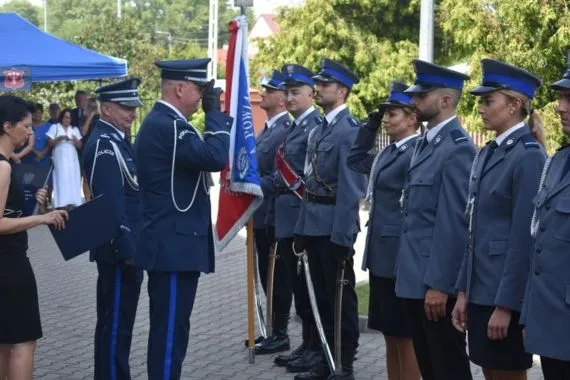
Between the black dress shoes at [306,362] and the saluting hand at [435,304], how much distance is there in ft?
9.26

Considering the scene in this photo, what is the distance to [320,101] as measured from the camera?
8.56 m

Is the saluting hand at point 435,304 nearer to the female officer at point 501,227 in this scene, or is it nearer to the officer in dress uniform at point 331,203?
the female officer at point 501,227

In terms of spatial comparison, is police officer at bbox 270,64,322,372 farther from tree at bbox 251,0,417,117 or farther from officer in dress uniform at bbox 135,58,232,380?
tree at bbox 251,0,417,117

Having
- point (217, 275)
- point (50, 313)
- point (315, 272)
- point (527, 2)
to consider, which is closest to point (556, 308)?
point (315, 272)

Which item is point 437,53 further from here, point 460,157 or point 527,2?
point 460,157

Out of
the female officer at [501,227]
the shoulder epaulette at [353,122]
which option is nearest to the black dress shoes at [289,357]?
the shoulder epaulette at [353,122]

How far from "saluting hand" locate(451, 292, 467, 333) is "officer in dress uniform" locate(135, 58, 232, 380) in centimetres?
186

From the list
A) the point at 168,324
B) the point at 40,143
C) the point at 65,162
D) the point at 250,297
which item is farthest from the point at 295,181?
the point at 40,143

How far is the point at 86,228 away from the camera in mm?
7055

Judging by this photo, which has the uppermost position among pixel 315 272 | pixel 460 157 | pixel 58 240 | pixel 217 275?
pixel 460 157

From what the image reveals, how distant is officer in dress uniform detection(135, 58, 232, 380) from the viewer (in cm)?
702

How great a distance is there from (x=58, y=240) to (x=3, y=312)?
0.61 meters

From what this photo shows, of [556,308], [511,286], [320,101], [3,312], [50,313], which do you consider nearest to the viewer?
[556,308]

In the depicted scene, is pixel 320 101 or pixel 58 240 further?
pixel 320 101
